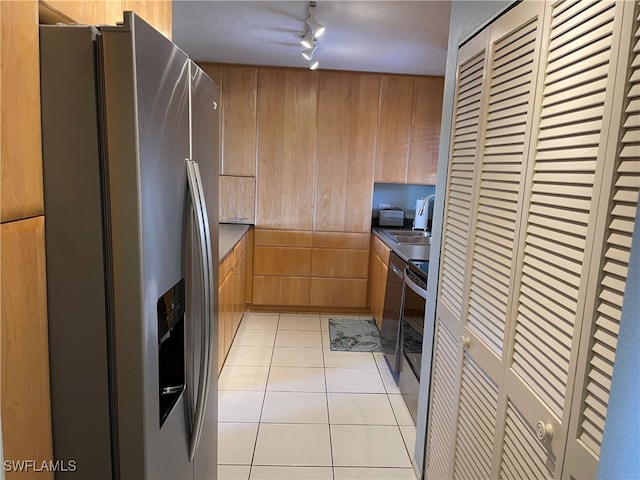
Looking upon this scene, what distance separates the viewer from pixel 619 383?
704mm

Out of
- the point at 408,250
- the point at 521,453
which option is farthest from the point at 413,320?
the point at 521,453

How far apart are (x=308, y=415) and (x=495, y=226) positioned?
1.77 meters

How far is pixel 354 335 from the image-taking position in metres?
3.89

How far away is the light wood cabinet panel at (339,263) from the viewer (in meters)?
4.28

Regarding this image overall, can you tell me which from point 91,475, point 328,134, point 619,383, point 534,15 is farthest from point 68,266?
point 328,134

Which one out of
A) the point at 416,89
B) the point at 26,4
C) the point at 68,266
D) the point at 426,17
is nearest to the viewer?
the point at 26,4

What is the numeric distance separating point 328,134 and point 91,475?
3565mm

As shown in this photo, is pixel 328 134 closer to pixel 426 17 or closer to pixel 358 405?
pixel 426 17

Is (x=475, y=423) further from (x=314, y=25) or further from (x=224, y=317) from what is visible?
(x=314, y=25)

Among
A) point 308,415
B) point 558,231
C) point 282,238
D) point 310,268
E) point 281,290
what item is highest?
point 558,231

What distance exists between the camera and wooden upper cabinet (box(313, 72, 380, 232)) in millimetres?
4074

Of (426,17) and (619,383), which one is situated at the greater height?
(426,17)

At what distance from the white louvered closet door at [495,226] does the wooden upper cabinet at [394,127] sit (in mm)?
2790

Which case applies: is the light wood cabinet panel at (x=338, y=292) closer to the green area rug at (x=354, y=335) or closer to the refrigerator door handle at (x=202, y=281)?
the green area rug at (x=354, y=335)
